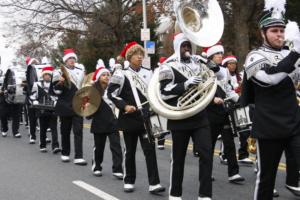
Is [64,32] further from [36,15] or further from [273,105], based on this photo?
[273,105]

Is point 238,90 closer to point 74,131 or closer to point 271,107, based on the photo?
point 74,131

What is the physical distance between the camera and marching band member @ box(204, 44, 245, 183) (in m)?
7.46

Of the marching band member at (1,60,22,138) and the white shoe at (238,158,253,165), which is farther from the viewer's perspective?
the marching band member at (1,60,22,138)

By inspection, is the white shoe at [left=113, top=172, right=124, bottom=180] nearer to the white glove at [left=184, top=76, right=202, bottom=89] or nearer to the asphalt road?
the asphalt road

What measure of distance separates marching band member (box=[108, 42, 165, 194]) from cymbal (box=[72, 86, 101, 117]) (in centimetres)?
156

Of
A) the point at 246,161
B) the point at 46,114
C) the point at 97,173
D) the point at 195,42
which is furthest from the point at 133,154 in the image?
the point at 46,114

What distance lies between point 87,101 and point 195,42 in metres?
3.41

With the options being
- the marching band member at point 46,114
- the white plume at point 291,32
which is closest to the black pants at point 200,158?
the white plume at point 291,32

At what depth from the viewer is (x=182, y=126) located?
5941mm

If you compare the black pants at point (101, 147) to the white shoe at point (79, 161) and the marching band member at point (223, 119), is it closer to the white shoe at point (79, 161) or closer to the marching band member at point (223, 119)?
the white shoe at point (79, 161)

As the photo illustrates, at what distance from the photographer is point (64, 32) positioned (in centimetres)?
3312

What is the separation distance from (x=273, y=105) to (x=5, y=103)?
11268 mm

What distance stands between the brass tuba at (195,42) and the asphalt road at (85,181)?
1427 millimetres

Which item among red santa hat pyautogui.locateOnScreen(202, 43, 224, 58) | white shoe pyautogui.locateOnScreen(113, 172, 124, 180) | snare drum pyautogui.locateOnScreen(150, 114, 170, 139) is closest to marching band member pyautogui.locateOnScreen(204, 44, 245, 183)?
red santa hat pyautogui.locateOnScreen(202, 43, 224, 58)
